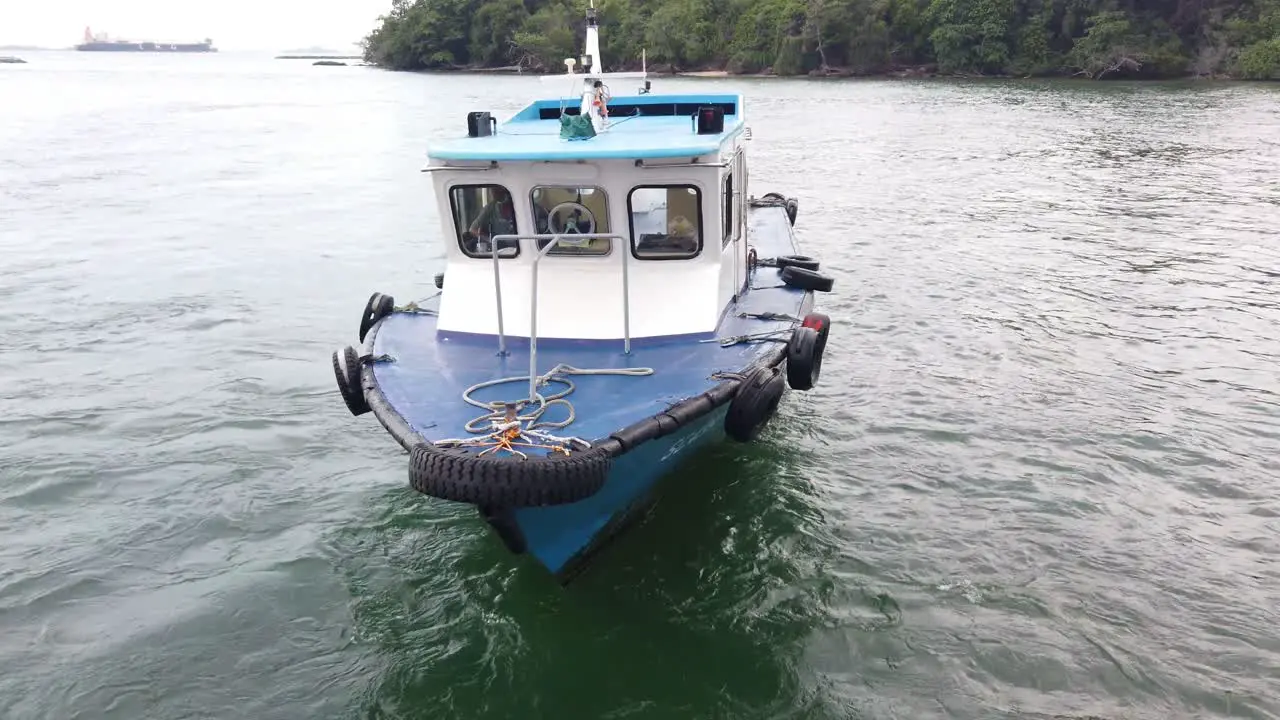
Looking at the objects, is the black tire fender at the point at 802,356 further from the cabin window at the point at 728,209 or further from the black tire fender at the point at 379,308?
the black tire fender at the point at 379,308

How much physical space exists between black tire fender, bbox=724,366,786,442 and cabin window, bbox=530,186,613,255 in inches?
78.3

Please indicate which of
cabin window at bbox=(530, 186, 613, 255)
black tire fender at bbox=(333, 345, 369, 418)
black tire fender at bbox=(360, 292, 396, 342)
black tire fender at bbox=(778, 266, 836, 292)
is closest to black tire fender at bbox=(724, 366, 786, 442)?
cabin window at bbox=(530, 186, 613, 255)

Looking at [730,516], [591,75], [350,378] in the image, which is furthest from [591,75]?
[730,516]

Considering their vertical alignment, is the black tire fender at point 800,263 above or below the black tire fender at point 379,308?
above

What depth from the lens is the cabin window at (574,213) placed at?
8188mm

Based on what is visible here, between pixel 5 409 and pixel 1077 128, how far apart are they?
114 ft

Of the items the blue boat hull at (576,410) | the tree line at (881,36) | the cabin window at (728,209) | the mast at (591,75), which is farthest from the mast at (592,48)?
the tree line at (881,36)

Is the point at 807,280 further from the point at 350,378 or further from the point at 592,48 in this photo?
the point at 350,378

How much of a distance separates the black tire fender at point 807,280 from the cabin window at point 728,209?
1121mm

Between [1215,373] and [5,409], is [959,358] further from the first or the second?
[5,409]

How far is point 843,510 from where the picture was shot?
846 cm

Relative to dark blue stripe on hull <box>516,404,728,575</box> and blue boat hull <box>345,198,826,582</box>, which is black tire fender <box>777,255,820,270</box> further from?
dark blue stripe on hull <box>516,404,728,575</box>

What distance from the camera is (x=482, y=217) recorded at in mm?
8477

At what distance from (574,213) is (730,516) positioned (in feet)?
10.1
